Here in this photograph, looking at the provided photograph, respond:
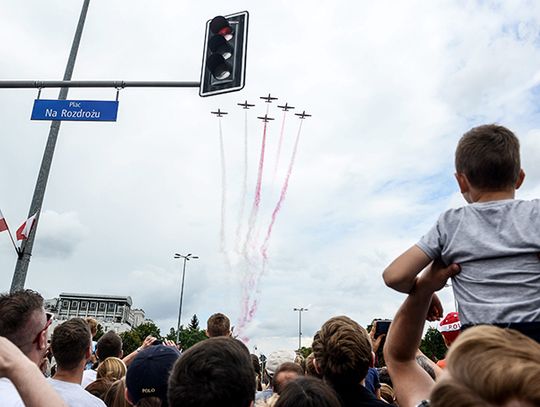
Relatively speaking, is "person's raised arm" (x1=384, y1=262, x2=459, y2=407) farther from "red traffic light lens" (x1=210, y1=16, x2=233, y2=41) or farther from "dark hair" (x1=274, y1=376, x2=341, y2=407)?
"red traffic light lens" (x1=210, y1=16, x2=233, y2=41)

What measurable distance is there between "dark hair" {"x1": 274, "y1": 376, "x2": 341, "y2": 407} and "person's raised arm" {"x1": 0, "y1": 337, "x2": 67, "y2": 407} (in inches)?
39.7

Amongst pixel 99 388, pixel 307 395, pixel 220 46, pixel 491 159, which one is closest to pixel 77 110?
pixel 220 46

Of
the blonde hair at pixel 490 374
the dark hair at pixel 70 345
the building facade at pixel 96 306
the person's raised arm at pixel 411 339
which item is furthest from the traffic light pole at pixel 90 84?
the building facade at pixel 96 306

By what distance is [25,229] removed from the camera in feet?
30.1

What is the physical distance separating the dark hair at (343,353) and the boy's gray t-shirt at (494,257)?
97 cm

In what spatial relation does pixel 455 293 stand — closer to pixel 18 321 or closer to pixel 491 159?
pixel 491 159

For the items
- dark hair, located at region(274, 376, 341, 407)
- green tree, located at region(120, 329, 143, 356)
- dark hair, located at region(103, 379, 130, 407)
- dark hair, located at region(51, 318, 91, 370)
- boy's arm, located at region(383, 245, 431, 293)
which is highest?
green tree, located at region(120, 329, 143, 356)

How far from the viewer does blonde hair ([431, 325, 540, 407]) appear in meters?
0.96

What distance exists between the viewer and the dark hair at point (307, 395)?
228cm

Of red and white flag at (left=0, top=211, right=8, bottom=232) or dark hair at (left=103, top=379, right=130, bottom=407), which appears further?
red and white flag at (left=0, top=211, right=8, bottom=232)

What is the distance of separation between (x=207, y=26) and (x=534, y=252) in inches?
263

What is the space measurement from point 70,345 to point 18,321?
90cm

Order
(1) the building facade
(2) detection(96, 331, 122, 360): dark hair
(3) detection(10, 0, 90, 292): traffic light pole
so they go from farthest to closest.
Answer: (1) the building facade, (3) detection(10, 0, 90, 292): traffic light pole, (2) detection(96, 331, 122, 360): dark hair

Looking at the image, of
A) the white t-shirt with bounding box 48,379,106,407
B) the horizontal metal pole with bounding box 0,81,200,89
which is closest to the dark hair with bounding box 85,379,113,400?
the white t-shirt with bounding box 48,379,106,407
